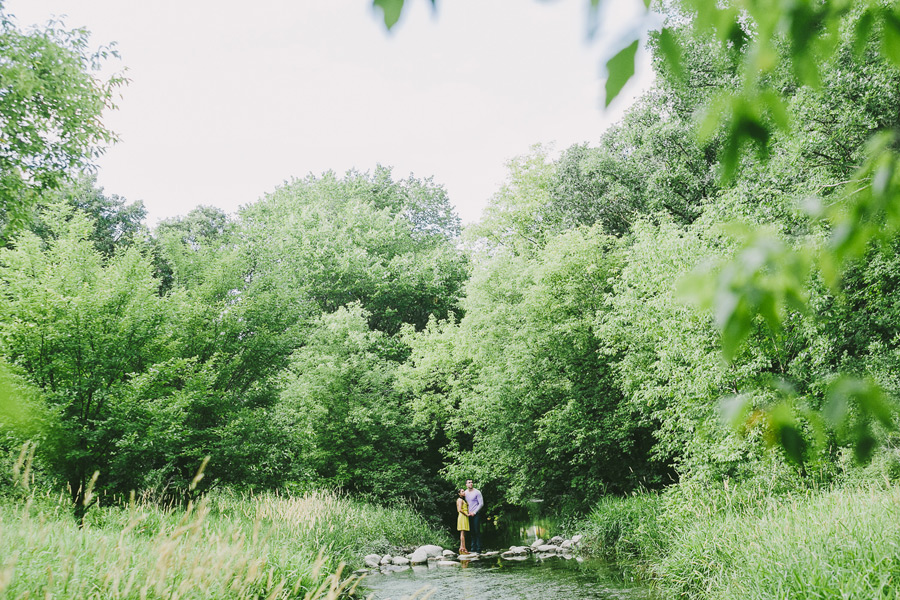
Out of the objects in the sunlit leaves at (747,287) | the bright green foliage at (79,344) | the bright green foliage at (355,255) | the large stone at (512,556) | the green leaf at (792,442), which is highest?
the bright green foliage at (355,255)

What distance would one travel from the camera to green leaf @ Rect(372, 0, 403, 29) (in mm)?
1169

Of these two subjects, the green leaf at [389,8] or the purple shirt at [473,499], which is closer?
the green leaf at [389,8]

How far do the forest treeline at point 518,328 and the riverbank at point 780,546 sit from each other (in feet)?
2.15

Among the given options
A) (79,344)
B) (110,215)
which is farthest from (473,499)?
(110,215)

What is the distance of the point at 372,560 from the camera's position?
555 inches

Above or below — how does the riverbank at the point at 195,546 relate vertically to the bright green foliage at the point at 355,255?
below

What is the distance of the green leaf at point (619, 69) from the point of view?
1145 millimetres

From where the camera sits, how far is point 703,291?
41.3 inches

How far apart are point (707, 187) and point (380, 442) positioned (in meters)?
14.7

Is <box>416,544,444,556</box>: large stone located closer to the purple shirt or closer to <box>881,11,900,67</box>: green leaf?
the purple shirt

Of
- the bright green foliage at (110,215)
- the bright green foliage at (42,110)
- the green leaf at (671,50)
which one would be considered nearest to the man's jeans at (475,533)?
the bright green foliage at (42,110)

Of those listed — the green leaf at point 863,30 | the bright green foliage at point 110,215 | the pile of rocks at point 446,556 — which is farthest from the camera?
the bright green foliage at point 110,215

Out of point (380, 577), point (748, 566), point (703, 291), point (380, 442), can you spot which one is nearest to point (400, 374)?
point (380, 442)

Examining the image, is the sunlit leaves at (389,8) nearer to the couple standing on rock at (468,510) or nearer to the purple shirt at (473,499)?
the couple standing on rock at (468,510)
